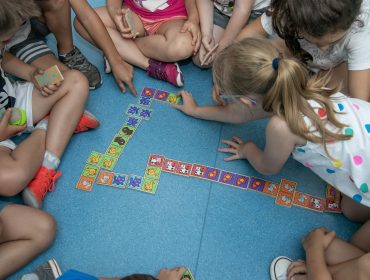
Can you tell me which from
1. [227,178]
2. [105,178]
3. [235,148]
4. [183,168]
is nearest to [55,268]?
[105,178]

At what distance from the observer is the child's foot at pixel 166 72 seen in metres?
1.81

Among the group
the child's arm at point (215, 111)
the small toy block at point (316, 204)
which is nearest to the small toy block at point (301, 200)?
the small toy block at point (316, 204)

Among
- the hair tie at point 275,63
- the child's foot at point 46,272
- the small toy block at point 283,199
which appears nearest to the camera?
the hair tie at point 275,63

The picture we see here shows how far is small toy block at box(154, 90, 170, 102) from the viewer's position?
5.94 ft

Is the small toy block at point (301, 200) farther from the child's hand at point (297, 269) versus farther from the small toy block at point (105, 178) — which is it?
the small toy block at point (105, 178)

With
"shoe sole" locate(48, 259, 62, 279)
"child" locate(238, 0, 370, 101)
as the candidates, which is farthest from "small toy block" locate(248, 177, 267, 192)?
"shoe sole" locate(48, 259, 62, 279)

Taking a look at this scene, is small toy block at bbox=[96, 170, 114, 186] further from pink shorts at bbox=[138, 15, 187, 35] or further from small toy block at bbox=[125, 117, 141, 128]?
pink shorts at bbox=[138, 15, 187, 35]

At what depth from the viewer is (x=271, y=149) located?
1.31 metres

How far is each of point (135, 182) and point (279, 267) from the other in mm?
652

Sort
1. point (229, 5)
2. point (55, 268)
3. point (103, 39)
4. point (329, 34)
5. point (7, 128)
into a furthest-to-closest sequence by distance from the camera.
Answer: point (229, 5) < point (103, 39) < point (7, 128) < point (55, 268) < point (329, 34)

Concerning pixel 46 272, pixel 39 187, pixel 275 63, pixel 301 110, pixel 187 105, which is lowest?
pixel 46 272

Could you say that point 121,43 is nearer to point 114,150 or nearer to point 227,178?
point 114,150

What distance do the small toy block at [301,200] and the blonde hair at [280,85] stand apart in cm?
42

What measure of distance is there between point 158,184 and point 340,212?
747 millimetres
